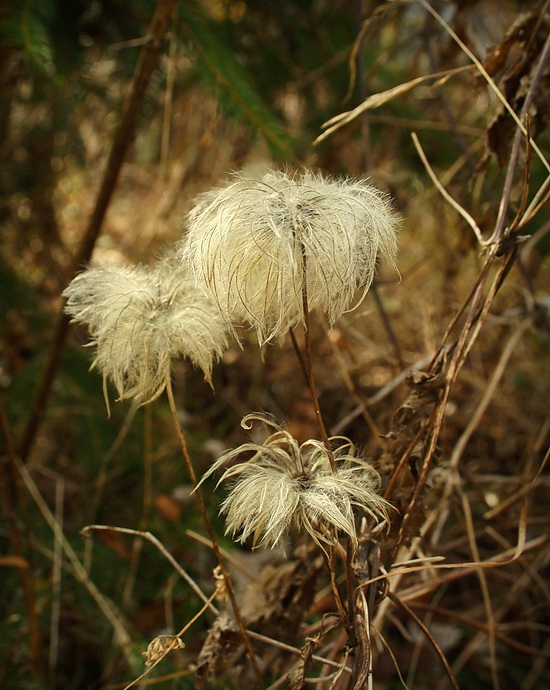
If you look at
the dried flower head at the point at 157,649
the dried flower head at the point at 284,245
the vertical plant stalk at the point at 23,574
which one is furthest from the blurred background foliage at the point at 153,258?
the dried flower head at the point at 157,649

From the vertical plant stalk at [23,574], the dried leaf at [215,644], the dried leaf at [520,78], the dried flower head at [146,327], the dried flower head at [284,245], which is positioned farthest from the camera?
the vertical plant stalk at [23,574]

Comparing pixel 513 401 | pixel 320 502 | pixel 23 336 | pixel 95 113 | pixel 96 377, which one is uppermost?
pixel 95 113

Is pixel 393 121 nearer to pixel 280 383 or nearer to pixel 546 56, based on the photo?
pixel 546 56

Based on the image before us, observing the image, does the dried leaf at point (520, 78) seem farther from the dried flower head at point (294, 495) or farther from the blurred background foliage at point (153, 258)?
the dried flower head at point (294, 495)

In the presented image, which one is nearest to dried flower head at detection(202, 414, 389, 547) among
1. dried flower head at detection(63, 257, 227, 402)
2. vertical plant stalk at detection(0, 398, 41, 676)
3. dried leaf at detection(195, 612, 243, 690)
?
dried flower head at detection(63, 257, 227, 402)

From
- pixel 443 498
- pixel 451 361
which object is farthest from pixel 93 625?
→ pixel 451 361

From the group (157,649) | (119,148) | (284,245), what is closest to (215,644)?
(157,649)

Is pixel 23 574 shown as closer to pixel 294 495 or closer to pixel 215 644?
pixel 215 644
